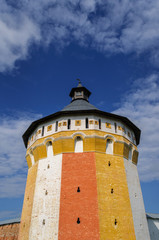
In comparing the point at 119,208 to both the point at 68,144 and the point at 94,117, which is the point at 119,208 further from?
the point at 94,117

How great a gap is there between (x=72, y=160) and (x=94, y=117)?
4.77m

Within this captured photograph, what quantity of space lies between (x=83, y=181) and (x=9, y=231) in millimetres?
13485

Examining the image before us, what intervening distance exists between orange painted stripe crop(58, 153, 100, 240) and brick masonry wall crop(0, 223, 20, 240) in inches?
435

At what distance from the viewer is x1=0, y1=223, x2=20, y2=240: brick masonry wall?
70.6 feet

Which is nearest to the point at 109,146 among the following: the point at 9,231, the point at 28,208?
the point at 28,208

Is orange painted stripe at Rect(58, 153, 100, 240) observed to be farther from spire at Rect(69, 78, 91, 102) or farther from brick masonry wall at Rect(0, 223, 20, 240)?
spire at Rect(69, 78, 91, 102)

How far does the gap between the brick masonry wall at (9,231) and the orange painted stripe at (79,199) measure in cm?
1105

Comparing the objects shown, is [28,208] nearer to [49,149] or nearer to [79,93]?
[49,149]

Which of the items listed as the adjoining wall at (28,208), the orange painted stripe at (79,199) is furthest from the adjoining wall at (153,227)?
the adjoining wall at (28,208)

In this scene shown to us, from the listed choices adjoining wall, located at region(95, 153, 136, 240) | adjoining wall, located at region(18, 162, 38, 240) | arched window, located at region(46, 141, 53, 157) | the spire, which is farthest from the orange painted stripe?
the spire

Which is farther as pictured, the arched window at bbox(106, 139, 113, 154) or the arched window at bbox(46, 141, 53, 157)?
the arched window at bbox(46, 141, 53, 157)

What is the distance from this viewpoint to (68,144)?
17.3 metres

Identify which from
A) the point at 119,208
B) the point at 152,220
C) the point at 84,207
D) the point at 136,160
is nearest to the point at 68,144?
the point at 84,207

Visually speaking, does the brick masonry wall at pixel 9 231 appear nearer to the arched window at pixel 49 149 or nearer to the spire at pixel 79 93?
the arched window at pixel 49 149
